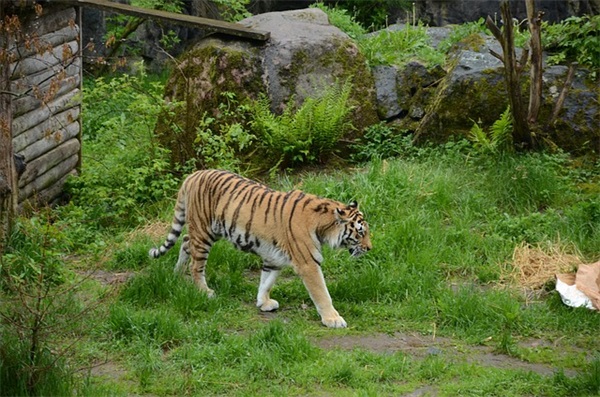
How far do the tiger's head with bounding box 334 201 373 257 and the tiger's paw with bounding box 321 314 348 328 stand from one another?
643mm

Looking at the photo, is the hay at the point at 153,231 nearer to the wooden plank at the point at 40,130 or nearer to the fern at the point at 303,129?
the wooden plank at the point at 40,130

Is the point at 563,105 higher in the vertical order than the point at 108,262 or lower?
higher

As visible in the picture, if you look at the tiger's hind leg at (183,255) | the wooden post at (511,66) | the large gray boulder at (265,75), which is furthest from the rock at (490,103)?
the tiger's hind leg at (183,255)

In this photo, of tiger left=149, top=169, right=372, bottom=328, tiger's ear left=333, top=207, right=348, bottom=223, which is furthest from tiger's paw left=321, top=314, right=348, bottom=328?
tiger's ear left=333, top=207, right=348, bottom=223

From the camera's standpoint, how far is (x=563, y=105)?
36.6ft

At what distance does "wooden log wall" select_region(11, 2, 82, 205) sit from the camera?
9.77m

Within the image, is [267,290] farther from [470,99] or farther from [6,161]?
[470,99]

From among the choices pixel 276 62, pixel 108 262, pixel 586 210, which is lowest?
pixel 108 262

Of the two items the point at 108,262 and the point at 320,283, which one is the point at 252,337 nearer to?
the point at 320,283

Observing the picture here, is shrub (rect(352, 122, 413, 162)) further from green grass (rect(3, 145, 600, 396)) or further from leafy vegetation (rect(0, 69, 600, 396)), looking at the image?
green grass (rect(3, 145, 600, 396))

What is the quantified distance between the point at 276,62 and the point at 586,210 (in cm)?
417

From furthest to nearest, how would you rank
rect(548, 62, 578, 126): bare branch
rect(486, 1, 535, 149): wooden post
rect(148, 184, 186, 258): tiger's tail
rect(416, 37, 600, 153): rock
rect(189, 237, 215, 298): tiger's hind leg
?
rect(416, 37, 600, 153): rock, rect(548, 62, 578, 126): bare branch, rect(486, 1, 535, 149): wooden post, rect(148, 184, 186, 258): tiger's tail, rect(189, 237, 215, 298): tiger's hind leg

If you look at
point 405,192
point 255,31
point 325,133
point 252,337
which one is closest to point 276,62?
point 255,31

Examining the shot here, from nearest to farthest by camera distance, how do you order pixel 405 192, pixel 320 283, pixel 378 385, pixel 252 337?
1. pixel 378 385
2. pixel 252 337
3. pixel 320 283
4. pixel 405 192
